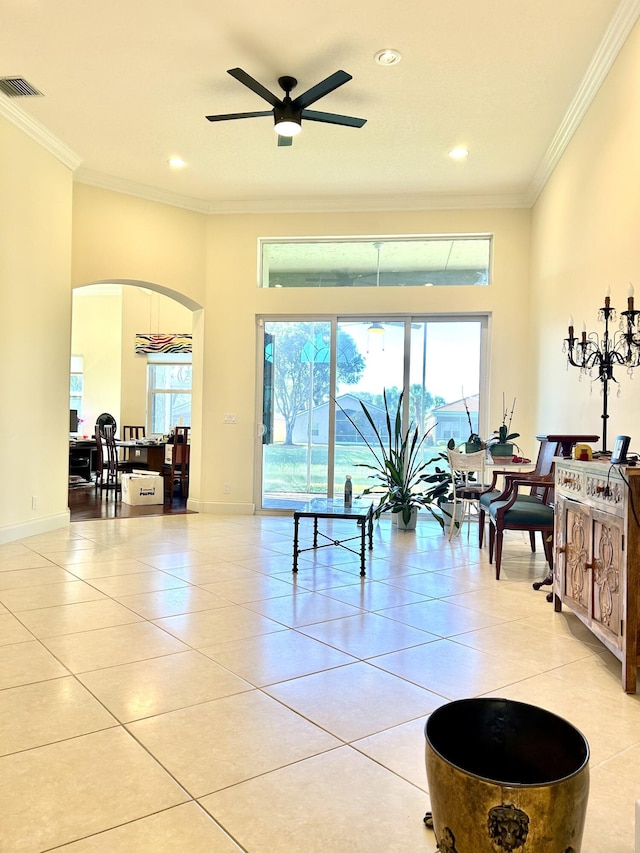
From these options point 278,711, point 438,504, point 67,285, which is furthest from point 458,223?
point 278,711

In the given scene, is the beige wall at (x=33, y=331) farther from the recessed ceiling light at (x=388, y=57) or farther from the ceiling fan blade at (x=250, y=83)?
the recessed ceiling light at (x=388, y=57)

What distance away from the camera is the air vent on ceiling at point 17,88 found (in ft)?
16.0

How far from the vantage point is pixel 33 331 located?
582 centimetres

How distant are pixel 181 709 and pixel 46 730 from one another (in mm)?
458

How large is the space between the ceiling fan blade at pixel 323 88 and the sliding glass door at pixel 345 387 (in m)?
3.19

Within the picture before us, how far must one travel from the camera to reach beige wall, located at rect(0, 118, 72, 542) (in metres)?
5.43

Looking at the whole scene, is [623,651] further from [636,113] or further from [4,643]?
[636,113]

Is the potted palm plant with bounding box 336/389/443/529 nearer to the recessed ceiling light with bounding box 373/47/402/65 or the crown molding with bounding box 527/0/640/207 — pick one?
the crown molding with bounding box 527/0/640/207

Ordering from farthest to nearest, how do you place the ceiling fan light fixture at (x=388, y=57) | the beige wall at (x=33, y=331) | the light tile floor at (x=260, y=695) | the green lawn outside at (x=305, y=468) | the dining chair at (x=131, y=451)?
the dining chair at (x=131, y=451)
the green lawn outside at (x=305, y=468)
the beige wall at (x=33, y=331)
the ceiling fan light fixture at (x=388, y=57)
the light tile floor at (x=260, y=695)

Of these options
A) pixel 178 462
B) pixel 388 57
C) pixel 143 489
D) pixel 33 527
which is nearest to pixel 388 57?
pixel 388 57

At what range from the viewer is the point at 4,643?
299cm

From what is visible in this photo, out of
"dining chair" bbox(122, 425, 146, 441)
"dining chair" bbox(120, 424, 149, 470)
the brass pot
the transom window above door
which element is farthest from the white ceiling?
"dining chair" bbox(122, 425, 146, 441)

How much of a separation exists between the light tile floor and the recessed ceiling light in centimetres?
371

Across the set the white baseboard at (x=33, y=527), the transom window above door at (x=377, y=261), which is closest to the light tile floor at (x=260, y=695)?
the white baseboard at (x=33, y=527)
